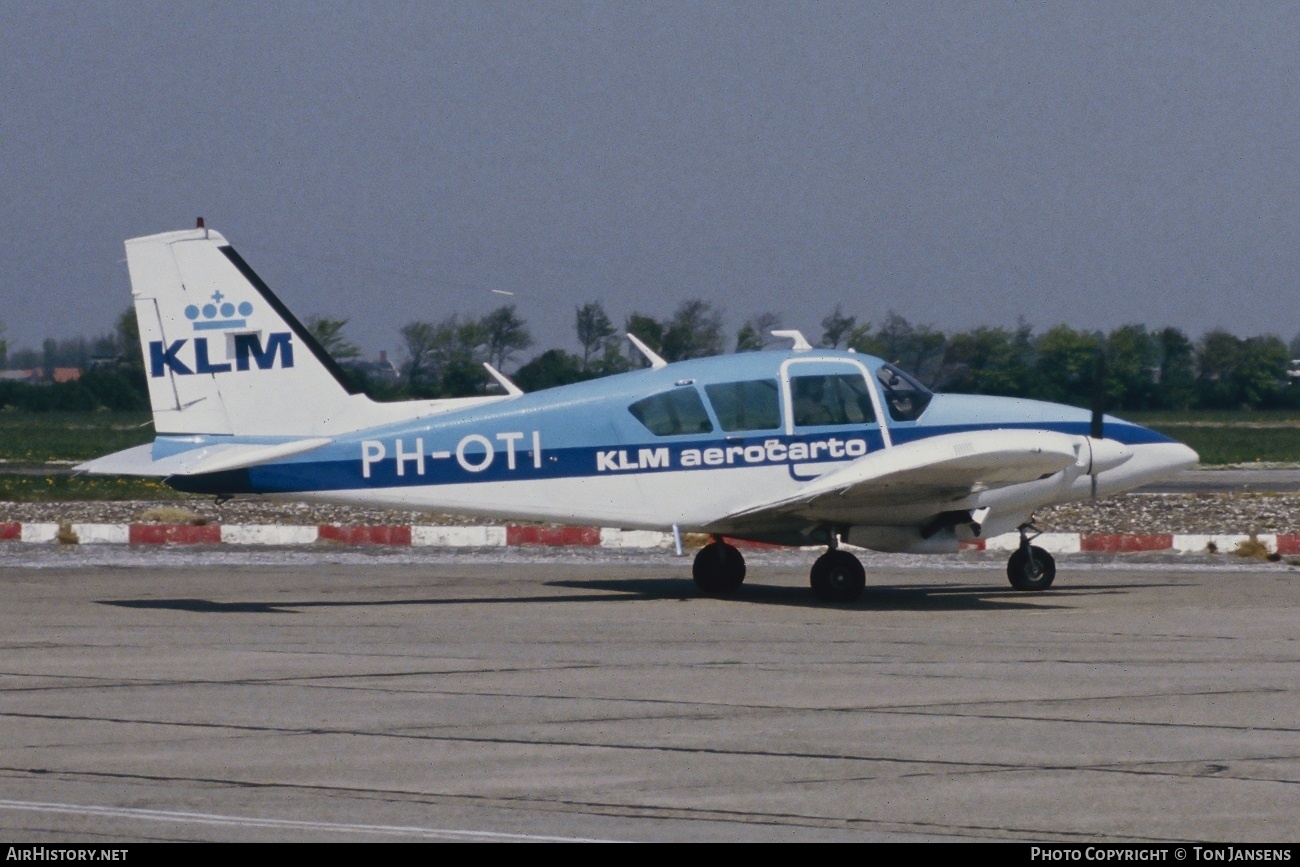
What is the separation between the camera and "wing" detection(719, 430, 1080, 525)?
46.3 ft

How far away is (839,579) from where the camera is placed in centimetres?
1509

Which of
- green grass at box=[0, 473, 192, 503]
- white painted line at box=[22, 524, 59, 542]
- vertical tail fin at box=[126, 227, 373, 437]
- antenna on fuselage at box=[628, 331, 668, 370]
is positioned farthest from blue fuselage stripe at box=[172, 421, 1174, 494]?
green grass at box=[0, 473, 192, 503]

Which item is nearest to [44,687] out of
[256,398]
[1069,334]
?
[256,398]

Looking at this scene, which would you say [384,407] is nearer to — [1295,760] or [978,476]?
[978,476]

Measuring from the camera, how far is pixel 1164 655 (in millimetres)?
11164

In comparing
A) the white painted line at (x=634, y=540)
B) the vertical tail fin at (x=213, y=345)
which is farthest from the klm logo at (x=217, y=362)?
the white painted line at (x=634, y=540)

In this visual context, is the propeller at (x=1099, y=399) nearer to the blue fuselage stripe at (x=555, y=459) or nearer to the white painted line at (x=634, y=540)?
the blue fuselage stripe at (x=555, y=459)

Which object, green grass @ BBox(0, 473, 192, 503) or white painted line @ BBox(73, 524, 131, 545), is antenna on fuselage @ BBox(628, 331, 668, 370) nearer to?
white painted line @ BBox(73, 524, 131, 545)

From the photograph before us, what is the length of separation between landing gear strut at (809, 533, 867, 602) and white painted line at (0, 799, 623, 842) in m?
9.29

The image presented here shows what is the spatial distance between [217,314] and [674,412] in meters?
4.31

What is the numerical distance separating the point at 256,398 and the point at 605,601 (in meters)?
3.77

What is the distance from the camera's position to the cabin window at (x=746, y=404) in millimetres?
15281

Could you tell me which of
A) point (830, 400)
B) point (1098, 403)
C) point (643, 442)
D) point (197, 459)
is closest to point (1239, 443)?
point (1098, 403)

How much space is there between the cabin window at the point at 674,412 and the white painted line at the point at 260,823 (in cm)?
924
